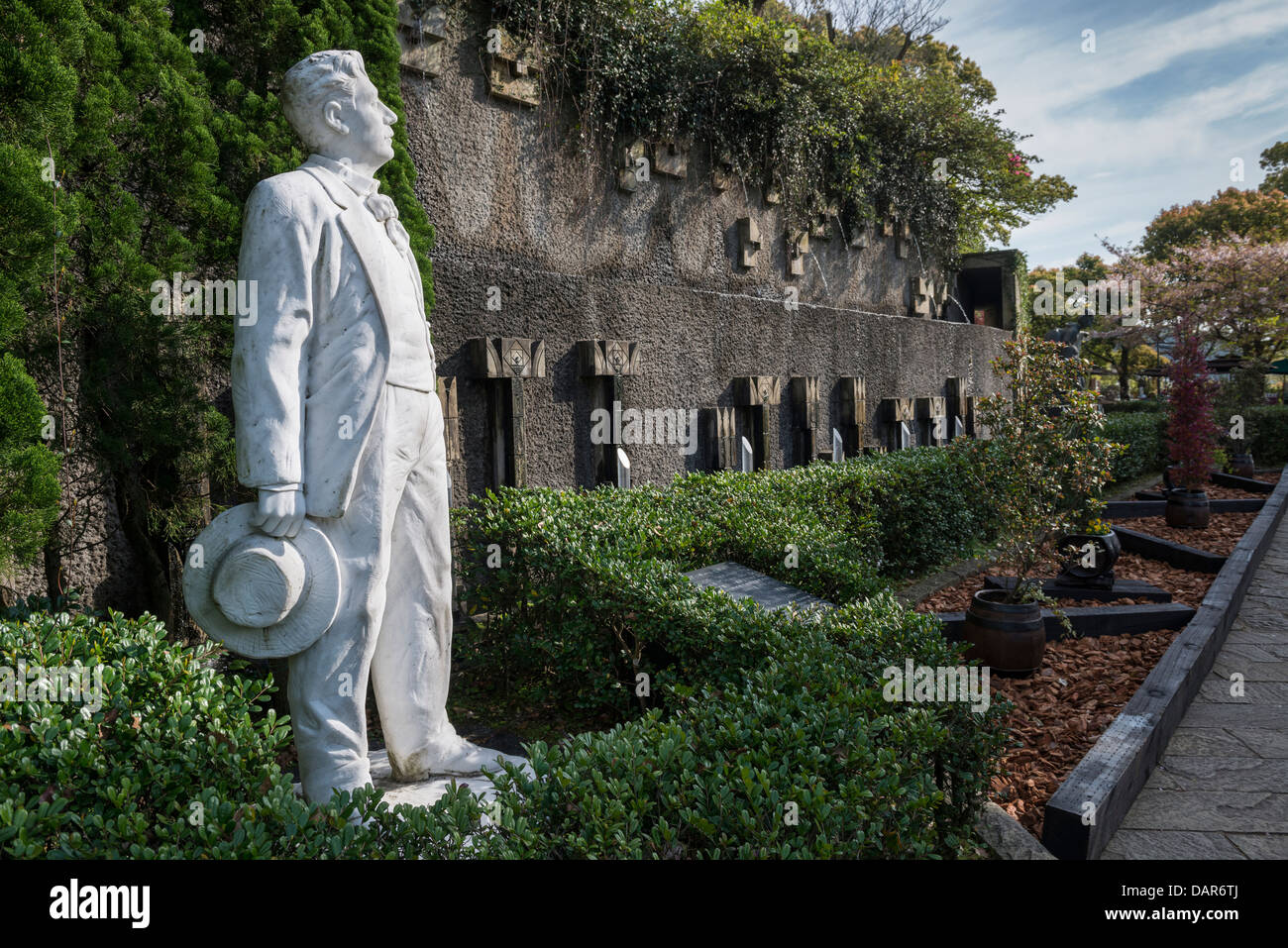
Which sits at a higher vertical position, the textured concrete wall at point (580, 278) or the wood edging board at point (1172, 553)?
the textured concrete wall at point (580, 278)

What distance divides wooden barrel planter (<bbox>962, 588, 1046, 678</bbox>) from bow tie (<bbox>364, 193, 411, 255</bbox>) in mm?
4314

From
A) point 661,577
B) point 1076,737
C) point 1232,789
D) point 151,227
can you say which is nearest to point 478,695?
point 661,577

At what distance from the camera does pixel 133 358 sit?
405 centimetres

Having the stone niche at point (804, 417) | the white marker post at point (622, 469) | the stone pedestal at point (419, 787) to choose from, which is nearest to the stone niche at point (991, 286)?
the stone niche at point (804, 417)

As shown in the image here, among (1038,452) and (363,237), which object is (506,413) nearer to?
(363,237)

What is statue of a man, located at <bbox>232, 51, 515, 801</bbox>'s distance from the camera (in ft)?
8.96

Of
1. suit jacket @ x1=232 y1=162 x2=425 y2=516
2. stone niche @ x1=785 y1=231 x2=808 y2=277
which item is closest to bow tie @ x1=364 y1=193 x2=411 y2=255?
suit jacket @ x1=232 y1=162 x2=425 y2=516

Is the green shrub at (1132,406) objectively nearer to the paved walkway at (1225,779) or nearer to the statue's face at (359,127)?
the paved walkway at (1225,779)

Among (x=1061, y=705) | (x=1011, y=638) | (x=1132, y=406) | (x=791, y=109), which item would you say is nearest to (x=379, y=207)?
(x=1011, y=638)

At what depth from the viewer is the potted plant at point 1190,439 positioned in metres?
10.6

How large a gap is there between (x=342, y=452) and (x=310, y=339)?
43 centimetres

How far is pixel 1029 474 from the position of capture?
218 inches

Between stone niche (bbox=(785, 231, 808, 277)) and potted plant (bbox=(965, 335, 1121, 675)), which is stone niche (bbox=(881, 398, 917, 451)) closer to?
stone niche (bbox=(785, 231, 808, 277))

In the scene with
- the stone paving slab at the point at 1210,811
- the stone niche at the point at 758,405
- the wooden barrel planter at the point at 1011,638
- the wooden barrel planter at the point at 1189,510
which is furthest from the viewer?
the wooden barrel planter at the point at 1189,510
